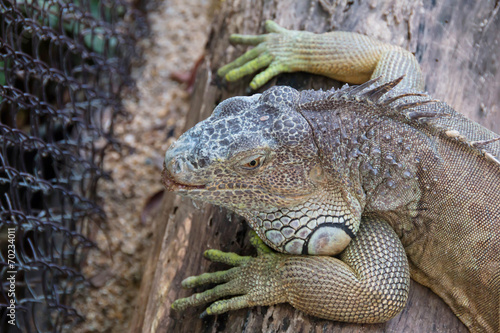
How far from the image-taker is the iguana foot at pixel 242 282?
3305 mm

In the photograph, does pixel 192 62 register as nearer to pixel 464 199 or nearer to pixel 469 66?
pixel 469 66

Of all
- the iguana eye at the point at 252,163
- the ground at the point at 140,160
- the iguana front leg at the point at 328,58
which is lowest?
the ground at the point at 140,160

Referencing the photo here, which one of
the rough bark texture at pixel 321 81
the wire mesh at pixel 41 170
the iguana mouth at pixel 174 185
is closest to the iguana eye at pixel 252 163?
the iguana mouth at pixel 174 185

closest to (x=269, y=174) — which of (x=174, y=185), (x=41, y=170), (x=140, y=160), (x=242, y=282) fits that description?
(x=174, y=185)

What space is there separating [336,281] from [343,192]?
627 mm

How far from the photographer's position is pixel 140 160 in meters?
6.43

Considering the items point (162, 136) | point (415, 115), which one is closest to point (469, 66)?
point (415, 115)

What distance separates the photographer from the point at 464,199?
332cm

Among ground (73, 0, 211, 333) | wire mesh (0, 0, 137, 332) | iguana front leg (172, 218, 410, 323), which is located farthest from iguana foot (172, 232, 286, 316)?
ground (73, 0, 211, 333)

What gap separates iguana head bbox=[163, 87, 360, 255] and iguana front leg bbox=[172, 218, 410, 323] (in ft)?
0.47

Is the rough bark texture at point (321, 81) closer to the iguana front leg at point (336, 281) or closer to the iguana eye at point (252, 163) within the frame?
the iguana front leg at point (336, 281)

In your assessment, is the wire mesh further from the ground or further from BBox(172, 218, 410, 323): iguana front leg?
BBox(172, 218, 410, 323): iguana front leg

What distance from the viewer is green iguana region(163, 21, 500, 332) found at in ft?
10.2

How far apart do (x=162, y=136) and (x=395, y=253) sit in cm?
426
